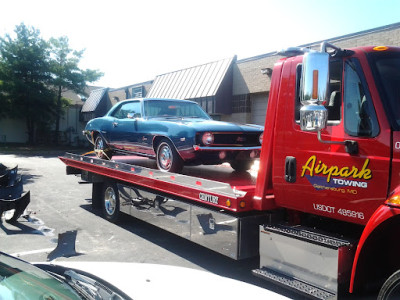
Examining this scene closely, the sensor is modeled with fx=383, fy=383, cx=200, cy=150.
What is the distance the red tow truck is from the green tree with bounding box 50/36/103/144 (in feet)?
93.0

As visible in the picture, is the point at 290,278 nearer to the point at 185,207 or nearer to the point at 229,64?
the point at 185,207

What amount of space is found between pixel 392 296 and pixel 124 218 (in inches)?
209

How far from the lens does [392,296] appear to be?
274 cm

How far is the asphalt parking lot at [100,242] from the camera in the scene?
16.9 feet

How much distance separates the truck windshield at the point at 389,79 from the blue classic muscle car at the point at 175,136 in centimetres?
267

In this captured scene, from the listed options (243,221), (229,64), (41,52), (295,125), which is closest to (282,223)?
(243,221)

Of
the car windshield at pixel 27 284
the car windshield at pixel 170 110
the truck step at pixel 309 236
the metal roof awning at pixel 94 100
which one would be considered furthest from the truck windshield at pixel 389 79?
the metal roof awning at pixel 94 100

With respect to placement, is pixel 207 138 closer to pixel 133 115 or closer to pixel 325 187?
pixel 133 115

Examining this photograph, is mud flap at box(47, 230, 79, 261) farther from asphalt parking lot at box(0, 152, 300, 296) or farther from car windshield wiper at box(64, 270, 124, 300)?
car windshield wiper at box(64, 270, 124, 300)

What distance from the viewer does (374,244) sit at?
9.90ft

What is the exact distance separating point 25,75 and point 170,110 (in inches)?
1025

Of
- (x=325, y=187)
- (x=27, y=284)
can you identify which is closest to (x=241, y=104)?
(x=325, y=187)

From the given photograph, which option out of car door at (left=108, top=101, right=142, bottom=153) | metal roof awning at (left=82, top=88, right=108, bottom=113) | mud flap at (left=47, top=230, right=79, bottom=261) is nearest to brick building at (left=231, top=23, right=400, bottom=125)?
car door at (left=108, top=101, right=142, bottom=153)

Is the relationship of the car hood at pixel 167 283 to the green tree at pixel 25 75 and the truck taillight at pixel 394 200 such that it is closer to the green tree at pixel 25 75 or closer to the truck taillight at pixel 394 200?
the truck taillight at pixel 394 200
